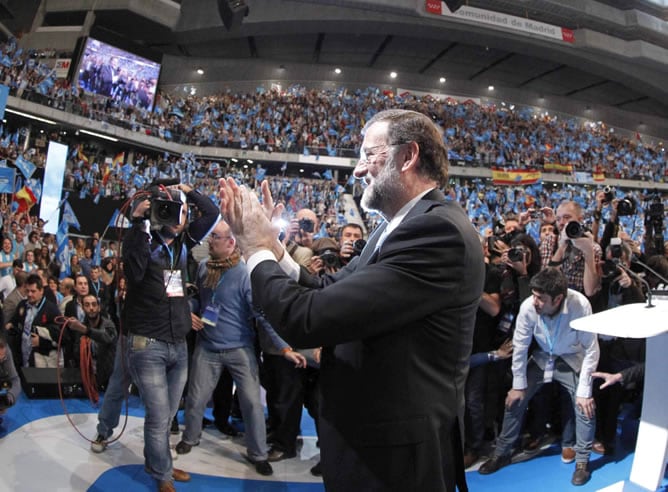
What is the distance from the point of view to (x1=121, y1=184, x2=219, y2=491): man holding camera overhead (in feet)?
8.90

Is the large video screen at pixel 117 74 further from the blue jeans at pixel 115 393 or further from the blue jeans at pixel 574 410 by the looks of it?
the blue jeans at pixel 574 410

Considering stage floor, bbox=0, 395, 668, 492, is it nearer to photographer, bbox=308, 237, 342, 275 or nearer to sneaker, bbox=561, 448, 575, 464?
sneaker, bbox=561, 448, 575, 464

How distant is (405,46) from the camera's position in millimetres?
20766

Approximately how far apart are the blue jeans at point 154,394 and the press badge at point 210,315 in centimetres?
52

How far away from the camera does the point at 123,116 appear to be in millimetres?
18812

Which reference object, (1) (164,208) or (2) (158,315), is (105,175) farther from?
(1) (164,208)

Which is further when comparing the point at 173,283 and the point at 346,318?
the point at 173,283

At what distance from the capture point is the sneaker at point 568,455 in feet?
11.4

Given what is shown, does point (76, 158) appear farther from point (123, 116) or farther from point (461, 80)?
point (461, 80)

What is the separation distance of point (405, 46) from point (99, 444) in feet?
68.1

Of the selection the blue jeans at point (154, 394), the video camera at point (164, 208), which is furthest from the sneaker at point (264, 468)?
the video camera at point (164, 208)

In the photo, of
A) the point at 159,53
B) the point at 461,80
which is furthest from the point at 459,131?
the point at 159,53

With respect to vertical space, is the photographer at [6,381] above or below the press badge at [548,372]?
below

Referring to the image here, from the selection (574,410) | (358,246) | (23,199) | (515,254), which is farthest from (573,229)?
(23,199)
